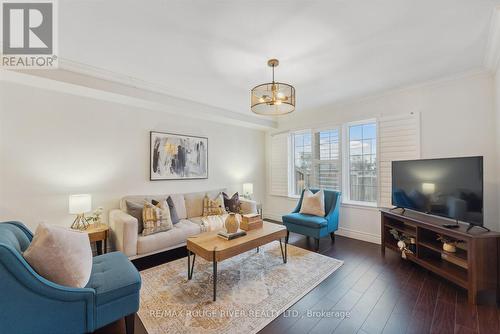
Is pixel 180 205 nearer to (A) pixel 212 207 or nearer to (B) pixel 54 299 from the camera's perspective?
(A) pixel 212 207

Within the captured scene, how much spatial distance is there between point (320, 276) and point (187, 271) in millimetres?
1609

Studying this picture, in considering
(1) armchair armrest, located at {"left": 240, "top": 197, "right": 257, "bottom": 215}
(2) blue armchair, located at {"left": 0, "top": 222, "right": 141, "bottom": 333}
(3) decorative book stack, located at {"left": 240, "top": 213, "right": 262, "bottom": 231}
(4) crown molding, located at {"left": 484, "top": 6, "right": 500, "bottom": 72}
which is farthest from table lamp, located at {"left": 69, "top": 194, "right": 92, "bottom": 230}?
(4) crown molding, located at {"left": 484, "top": 6, "right": 500, "bottom": 72}

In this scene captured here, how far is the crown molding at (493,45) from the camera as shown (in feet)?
5.81

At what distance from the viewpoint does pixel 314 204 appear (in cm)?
369

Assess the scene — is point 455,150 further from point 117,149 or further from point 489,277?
Result: point 117,149

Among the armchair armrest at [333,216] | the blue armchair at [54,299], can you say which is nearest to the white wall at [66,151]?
the blue armchair at [54,299]

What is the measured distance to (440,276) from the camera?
2.43 meters

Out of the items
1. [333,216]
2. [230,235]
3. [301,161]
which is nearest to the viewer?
[230,235]

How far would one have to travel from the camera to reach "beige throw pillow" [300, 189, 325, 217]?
11.9 feet

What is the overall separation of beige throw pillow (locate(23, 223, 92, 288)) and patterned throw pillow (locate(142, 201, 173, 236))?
52.1 inches

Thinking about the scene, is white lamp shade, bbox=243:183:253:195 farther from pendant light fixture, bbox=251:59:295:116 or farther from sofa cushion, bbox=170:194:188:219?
pendant light fixture, bbox=251:59:295:116

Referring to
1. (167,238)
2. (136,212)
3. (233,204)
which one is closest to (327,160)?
(233,204)

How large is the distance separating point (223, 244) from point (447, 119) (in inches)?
136

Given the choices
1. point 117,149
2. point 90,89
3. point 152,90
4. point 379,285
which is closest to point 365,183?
point 379,285
